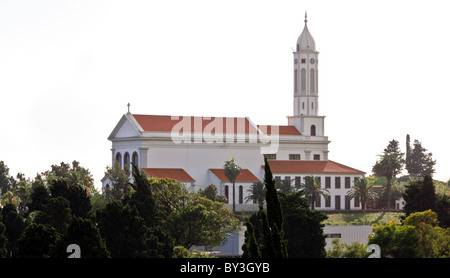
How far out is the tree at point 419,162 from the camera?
587 feet

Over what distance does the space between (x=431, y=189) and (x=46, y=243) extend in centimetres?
4570

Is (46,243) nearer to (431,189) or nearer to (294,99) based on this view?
(431,189)

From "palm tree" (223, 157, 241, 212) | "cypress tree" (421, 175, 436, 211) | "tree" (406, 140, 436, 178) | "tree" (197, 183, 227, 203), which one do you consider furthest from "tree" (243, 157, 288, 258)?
"tree" (406, 140, 436, 178)

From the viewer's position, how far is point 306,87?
445 ft

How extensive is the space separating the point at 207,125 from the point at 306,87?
14.2 m

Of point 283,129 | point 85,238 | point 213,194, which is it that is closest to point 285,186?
point 213,194

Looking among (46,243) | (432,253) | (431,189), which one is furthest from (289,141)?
(46,243)

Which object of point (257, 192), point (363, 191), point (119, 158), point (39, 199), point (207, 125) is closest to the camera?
point (39, 199)

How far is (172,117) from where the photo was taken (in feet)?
435

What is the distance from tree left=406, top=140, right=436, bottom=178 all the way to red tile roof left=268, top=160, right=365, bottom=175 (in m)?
48.0

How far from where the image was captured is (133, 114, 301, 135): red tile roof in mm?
128500

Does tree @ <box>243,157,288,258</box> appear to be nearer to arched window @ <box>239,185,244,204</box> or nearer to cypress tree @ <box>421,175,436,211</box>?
cypress tree @ <box>421,175,436,211</box>

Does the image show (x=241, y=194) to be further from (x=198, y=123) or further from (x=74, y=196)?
(x=74, y=196)

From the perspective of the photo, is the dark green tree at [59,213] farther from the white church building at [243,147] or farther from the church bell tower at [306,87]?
the church bell tower at [306,87]
